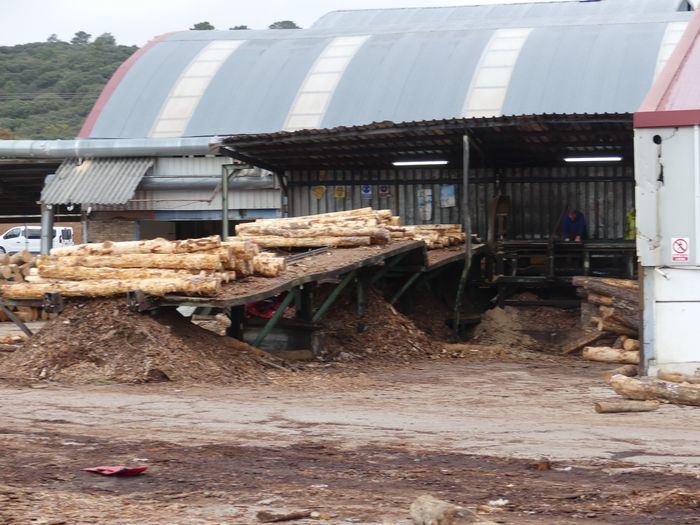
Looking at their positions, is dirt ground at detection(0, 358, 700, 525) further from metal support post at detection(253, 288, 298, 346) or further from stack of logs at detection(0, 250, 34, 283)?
stack of logs at detection(0, 250, 34, 283)

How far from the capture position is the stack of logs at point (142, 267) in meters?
16.7

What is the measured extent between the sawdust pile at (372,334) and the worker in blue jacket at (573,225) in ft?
21.2

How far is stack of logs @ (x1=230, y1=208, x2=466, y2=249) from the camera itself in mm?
21422

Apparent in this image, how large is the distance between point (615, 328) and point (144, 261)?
27.9 feet

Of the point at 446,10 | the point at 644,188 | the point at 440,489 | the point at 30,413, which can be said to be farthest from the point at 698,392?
the point at 446,10

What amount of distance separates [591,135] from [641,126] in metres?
7.67

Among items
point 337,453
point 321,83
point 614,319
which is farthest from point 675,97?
point 321,83

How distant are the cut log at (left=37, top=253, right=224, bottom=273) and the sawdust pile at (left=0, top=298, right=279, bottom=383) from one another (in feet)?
2.59

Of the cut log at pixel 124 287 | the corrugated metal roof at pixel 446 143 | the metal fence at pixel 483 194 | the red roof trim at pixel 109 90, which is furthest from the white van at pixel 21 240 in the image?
the cut log at pixel 124 287

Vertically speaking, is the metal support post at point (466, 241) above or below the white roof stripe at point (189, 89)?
below

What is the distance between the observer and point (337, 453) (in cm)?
1062

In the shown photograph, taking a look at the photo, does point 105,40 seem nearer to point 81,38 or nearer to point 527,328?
point 81,38

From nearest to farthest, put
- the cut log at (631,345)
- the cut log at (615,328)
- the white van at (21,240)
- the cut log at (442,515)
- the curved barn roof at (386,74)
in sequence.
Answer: the cut log at (442,515)
the cut log at (631,345)
the cut log at (615,328)
the curved barn roof at (386,74)
the white van at (21,240)

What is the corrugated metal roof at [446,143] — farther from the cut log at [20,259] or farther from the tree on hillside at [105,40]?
the tree on hillside at [105,40]
